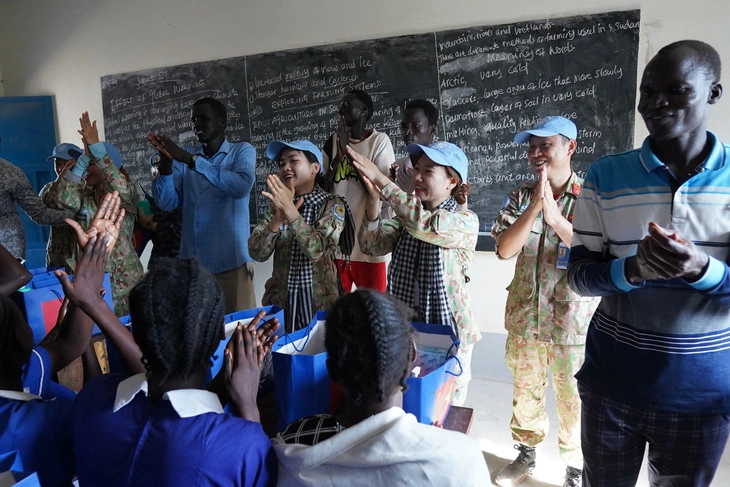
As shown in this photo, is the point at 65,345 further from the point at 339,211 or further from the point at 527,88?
the point at 527,88

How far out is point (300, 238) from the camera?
2.14 m


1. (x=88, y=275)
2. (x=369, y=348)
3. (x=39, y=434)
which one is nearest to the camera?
(x=369, y=348)

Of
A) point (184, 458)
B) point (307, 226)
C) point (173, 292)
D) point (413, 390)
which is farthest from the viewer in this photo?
point (307, 226)

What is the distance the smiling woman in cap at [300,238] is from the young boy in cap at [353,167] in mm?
434

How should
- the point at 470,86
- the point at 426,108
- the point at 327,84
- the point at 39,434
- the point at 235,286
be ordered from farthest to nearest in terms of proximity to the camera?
the point at 327,84 < the point at 470,86 < the point at 235,286 < the point at 426,108 < the point at 39,434

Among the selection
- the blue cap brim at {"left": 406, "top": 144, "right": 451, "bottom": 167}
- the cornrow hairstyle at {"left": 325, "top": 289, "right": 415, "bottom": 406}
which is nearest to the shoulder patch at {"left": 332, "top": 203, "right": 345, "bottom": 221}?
the blue cap brim at {"left": 406, "top": 144, "right": 451, "bottom": 167}

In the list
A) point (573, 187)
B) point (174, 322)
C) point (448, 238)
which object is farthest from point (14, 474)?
point (573, 187)

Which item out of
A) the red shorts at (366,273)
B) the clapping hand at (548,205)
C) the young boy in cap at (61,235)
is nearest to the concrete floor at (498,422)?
the red shorts at (366,273)

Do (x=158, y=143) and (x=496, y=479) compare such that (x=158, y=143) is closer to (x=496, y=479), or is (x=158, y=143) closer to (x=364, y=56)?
(x=364, y=56)

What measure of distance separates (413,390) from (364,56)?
3055 mm

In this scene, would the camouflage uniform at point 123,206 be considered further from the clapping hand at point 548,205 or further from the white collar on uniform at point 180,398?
the clapping hand at point 548,205

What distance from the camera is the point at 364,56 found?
3715 millimetres

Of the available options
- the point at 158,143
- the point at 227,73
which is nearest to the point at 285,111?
the point at 227,73

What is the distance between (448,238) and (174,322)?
112cm
